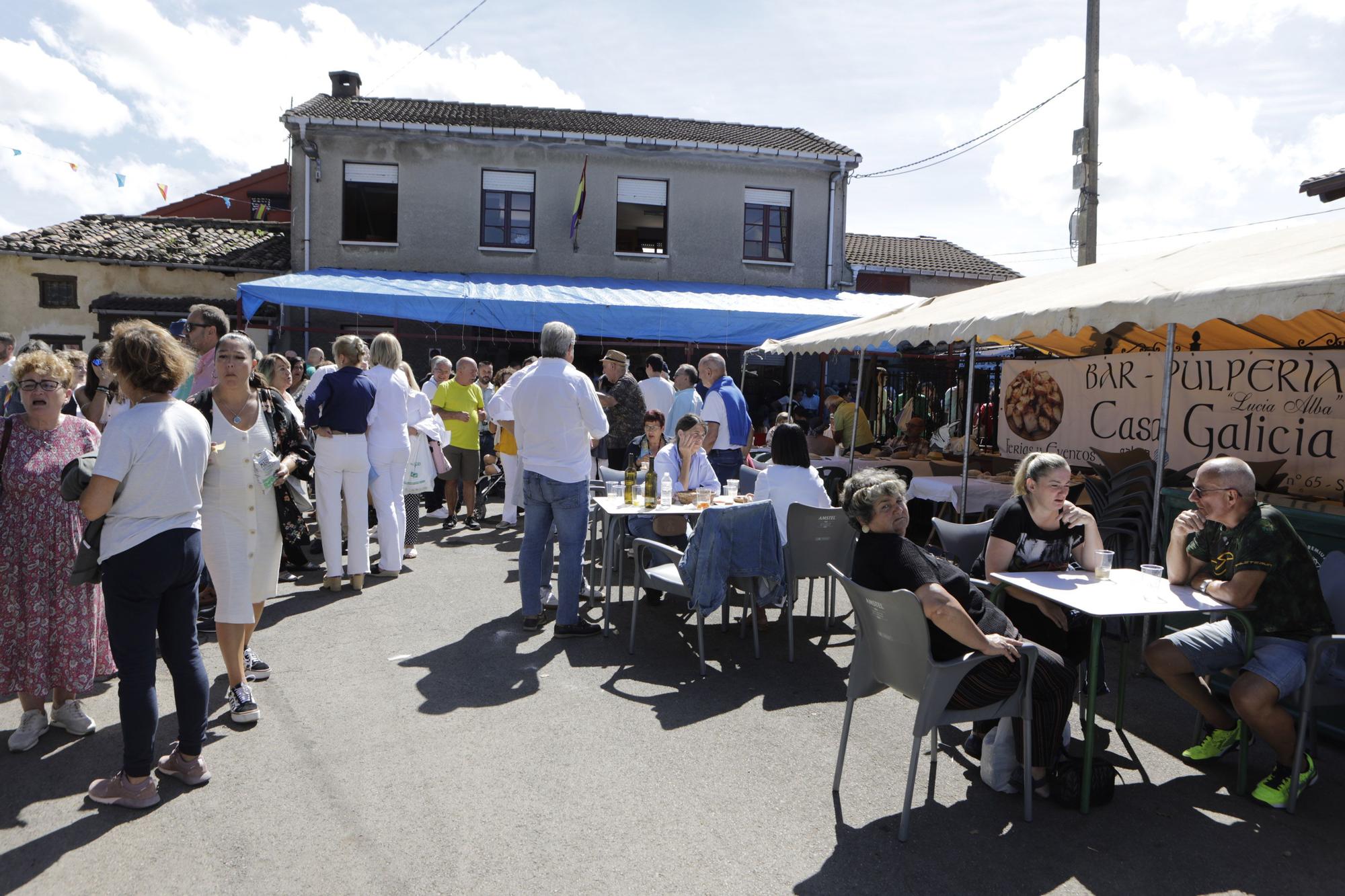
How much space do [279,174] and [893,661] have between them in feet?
108

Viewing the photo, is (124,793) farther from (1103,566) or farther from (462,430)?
(462,430)

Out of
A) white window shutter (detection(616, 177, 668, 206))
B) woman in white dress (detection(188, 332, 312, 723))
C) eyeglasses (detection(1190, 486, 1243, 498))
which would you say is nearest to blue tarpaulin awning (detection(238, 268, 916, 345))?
white window shutter (detection(616, 177, 668, 206))

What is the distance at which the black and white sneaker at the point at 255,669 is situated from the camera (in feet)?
16.0

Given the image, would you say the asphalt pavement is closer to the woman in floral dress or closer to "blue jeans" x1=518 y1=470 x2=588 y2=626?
the woman in floral dress

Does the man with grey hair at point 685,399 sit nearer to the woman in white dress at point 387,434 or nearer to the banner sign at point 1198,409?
the woman in white dress at point 387,434

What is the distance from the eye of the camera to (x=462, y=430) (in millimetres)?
9570

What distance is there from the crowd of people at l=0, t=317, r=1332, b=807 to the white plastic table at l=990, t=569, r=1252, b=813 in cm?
8

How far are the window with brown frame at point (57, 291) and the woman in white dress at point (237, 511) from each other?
19066 millimetres

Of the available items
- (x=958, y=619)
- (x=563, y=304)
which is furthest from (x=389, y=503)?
(x=563, y=304)

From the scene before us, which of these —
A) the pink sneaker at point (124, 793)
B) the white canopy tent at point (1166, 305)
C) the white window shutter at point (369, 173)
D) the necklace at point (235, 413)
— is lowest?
the pink sneaker at point (124, 793)

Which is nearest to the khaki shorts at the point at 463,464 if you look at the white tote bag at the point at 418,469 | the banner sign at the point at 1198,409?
the white tote bag at the point at 418,469

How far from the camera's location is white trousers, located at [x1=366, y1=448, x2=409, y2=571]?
6.98 metres

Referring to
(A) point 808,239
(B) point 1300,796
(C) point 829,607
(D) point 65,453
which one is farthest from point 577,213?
(B) point 1300,796

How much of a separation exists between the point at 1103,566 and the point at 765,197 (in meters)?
17.2
